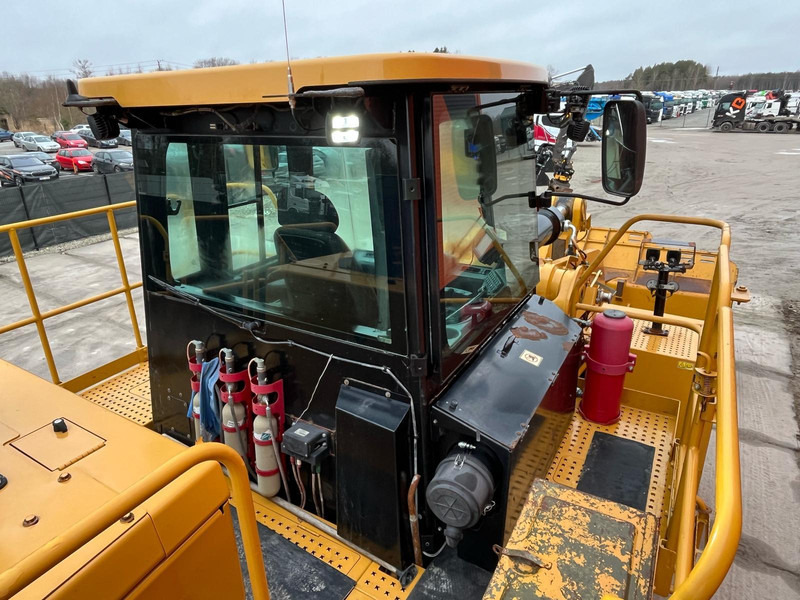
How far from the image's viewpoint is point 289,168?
2082 mm

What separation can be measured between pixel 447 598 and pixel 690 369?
258 cm

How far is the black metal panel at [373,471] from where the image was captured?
2.10 meters

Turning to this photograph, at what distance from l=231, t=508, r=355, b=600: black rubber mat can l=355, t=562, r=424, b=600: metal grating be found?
2.1 inches

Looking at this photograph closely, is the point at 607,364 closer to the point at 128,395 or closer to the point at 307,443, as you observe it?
the point at 307,443

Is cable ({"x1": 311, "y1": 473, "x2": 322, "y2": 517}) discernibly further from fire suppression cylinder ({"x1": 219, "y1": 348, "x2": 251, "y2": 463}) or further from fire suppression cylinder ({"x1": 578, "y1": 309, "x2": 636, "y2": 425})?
fire suppression cylinder ({"x1": 578, "y1": 309, "x2": 636, "y2": 425})

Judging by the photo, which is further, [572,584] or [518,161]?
[518,161]

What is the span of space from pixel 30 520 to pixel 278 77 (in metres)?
1.61

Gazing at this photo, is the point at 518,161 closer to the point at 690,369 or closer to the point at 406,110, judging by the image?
the point at 406,110

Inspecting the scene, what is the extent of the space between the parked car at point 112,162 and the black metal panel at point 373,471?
22.8 metres

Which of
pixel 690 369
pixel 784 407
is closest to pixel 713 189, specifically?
pixel 784 407

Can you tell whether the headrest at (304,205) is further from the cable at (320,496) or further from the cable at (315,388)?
the cable at (320,496)

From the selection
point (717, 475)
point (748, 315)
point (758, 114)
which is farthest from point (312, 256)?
point (758, 114)

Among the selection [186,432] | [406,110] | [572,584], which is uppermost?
[406,110]

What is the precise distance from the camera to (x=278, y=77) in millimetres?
1771
